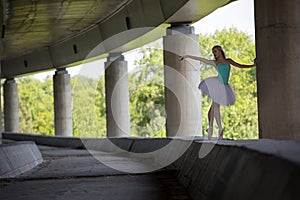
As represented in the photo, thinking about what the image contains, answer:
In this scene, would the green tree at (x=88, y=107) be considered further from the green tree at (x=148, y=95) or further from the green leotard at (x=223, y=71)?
the green leotard at (x=223, y=71)

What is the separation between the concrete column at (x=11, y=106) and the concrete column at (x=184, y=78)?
41.0 meters

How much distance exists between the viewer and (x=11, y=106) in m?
65.9

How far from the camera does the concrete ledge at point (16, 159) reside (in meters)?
16.4

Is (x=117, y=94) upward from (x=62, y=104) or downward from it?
upward

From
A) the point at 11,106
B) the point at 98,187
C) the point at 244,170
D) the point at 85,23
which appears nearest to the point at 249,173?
the point at 244,170

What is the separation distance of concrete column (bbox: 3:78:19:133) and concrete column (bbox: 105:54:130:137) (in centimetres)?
2739

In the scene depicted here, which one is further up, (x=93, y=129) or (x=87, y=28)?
(x=87, y=28)

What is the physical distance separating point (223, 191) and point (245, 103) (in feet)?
208

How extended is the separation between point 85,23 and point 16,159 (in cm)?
2003

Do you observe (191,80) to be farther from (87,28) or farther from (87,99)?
(87,99)

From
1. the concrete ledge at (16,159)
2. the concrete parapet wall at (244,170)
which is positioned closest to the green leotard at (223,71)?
the concrete parapet wall at (244,170)

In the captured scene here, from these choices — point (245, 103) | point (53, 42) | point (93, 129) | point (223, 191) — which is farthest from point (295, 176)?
point (93, 129)

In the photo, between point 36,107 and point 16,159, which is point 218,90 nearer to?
point 16,159

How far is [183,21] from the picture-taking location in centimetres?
2681
